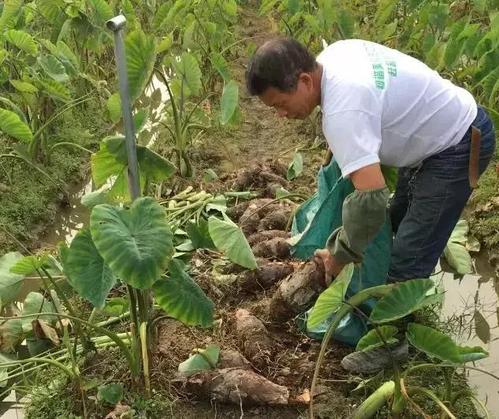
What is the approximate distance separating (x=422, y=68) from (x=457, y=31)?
5.00 feet

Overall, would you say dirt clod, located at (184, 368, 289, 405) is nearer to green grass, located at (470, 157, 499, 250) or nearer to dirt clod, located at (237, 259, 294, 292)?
dirt clod, located at (237, 259, 294, 292)

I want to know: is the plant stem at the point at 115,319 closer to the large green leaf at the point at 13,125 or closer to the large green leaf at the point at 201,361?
the large green leaf at the point at 201,361

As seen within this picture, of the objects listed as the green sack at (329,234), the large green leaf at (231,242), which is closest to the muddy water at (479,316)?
the green sack at (329,234)

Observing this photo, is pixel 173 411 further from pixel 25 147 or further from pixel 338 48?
pixel 25 147

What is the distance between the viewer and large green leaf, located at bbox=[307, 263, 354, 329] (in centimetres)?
145

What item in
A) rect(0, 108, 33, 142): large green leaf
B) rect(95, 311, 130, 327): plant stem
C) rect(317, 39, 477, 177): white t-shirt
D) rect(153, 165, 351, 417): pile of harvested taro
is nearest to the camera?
rect(317, 39, 477, 177): white t-shirt

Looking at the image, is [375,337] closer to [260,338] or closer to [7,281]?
[260,338]

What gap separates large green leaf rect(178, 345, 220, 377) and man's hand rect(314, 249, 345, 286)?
0.38m

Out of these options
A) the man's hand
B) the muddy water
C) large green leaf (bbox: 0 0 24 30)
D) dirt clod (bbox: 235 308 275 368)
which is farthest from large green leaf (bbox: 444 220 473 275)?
large green leaf (bbox: 0 0 24 30)

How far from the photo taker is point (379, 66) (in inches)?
59.8

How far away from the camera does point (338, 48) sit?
157 centimetres

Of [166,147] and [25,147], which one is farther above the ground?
[25,147]

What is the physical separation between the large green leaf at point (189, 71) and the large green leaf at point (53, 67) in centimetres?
57

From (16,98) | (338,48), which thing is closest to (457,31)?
(338,48)
